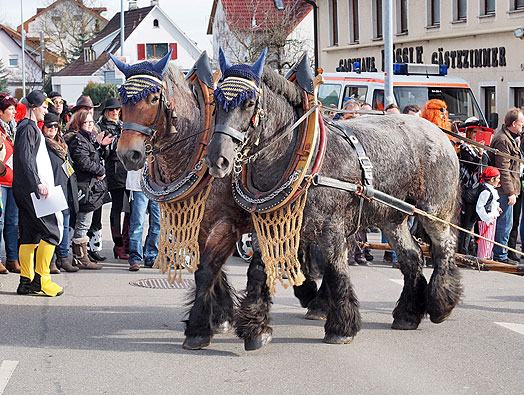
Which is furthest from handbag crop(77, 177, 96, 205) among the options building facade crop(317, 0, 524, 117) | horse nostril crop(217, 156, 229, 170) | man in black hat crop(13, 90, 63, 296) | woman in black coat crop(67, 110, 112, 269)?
building facade crop(317, 0, 524, 117)

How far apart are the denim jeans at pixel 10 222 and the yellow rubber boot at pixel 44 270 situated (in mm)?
1586

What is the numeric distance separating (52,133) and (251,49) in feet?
98.3

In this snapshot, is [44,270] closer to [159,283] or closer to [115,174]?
[159,283]

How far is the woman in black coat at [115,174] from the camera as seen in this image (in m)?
11.4

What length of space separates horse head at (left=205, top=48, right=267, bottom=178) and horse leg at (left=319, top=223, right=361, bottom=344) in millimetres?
1081

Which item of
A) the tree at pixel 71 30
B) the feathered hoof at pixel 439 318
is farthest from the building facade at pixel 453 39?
the tree at pixel 71 30

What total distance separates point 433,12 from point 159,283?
71.6ft

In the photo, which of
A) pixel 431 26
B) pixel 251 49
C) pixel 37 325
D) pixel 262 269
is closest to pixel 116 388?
pixel 262 269

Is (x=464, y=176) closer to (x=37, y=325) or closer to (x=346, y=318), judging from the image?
(x=346, y=318)

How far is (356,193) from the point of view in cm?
704

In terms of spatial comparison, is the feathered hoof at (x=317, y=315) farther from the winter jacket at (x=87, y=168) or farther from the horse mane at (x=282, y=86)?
the winter jacket at (x=87, y=168)

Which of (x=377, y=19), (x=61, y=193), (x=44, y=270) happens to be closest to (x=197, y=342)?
(x=44, y=270)

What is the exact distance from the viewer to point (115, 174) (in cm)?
1136

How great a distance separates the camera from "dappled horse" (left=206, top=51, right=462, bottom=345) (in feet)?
21.0
